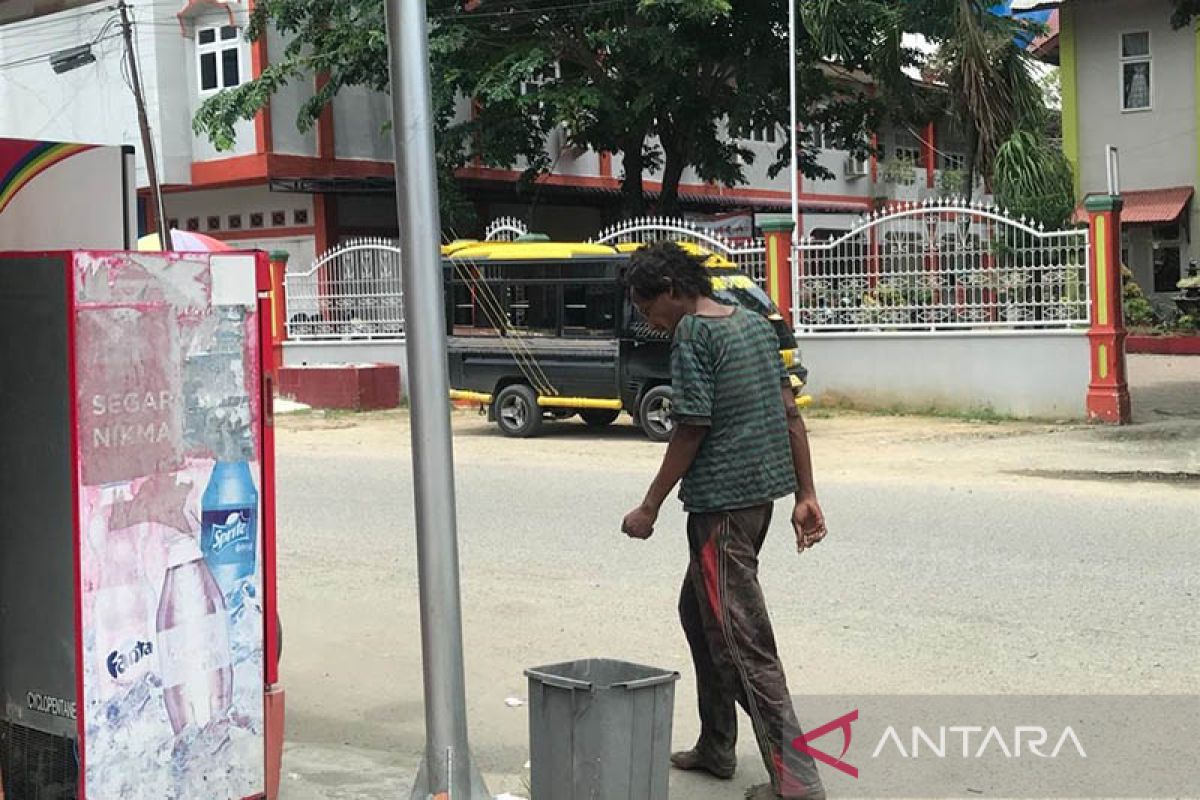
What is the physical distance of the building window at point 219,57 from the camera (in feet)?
83.8

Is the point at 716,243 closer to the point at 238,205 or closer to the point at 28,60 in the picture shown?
the point at 238,205

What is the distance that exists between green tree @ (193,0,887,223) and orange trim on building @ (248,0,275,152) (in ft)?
1.91

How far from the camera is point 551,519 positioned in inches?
396

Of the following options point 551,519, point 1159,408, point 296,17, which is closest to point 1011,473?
point 551,519

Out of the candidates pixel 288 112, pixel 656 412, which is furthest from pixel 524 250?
pixel 288 112

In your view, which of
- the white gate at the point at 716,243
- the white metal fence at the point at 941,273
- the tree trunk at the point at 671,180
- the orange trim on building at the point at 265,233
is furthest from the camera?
the orange trim on building at the point at 265,233

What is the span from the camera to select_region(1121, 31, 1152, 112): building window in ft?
92.3

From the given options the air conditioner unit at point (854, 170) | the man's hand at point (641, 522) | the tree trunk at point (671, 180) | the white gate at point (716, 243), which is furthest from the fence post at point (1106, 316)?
the air conditioner unit at point (854, 170)

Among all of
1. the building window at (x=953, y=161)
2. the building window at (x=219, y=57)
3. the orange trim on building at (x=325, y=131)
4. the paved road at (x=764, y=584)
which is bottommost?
the paved road at (x=764, y=584)

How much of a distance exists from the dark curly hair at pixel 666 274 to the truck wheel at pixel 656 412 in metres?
10.4

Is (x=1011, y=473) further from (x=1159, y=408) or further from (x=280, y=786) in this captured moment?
(x=280, y=786)

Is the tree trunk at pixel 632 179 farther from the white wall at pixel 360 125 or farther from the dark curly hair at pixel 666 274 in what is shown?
the dark curly hair at pixel 666 274

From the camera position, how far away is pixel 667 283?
4.52 metres

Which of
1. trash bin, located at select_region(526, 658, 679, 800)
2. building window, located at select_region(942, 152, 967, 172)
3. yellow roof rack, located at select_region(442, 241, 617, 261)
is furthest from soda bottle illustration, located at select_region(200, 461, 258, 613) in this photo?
building window, located at select_region(942, 152, 967, 172)
